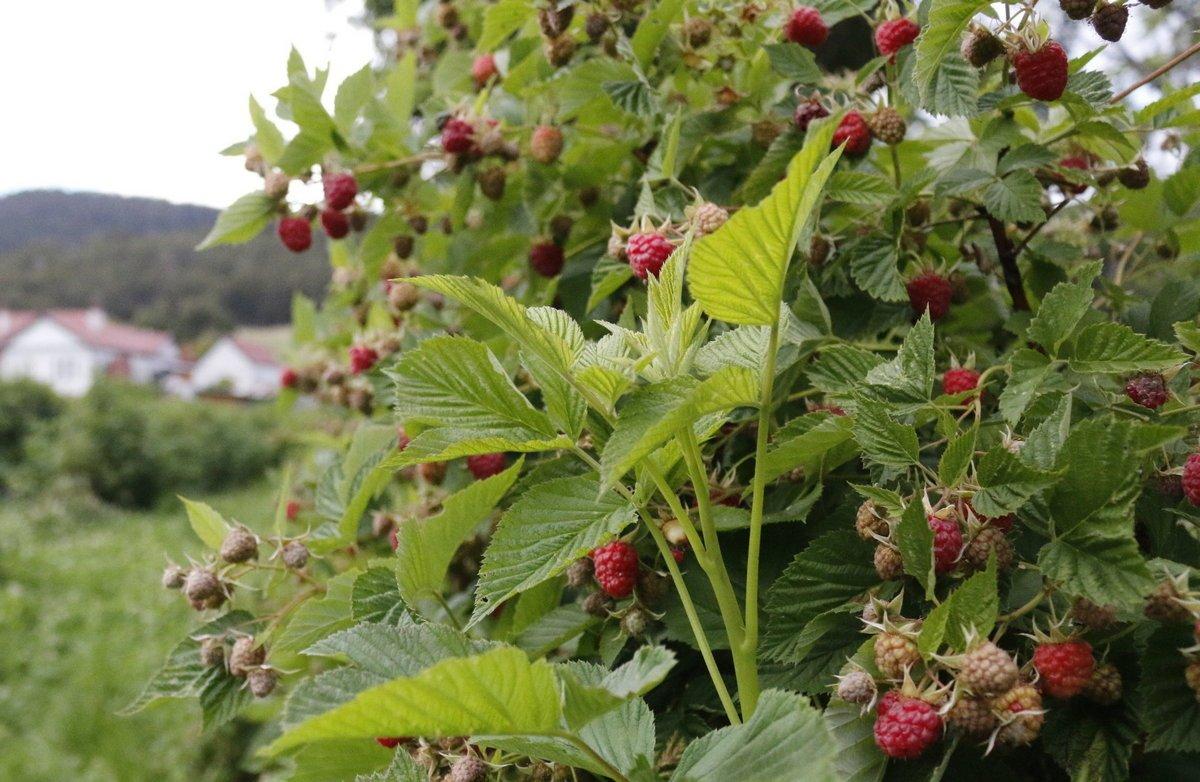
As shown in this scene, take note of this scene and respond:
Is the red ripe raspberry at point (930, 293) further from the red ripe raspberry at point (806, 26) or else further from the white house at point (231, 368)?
the white house at point (231, 368)

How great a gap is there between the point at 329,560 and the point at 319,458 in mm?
553

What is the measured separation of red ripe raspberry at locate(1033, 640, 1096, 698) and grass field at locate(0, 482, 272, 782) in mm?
1021

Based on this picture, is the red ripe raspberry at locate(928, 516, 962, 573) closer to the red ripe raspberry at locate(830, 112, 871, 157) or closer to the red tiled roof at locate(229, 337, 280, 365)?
the red ripe raspberry at locate(830, 112, 871, 157)

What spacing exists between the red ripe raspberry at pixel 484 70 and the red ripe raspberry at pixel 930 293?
0.77 m

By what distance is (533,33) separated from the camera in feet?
4.06

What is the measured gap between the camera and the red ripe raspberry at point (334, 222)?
46.8 inches

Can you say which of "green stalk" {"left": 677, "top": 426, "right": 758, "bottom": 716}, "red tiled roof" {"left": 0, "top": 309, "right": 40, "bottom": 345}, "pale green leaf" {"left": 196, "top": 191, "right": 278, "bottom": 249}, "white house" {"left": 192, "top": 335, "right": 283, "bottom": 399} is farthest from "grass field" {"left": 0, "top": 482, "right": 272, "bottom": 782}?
"red tiled roof" {"left": 0, "top": 309, "right": 40, "bottom": 345}

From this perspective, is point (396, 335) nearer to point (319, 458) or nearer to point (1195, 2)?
point (319, 458)

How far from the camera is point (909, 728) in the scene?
498 mm

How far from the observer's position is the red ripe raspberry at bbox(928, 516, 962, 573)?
0.55 metres

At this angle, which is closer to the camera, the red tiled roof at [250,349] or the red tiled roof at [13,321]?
the red tiled roof at [13,321]

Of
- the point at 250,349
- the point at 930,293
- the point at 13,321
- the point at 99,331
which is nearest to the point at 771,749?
the point at 930,293

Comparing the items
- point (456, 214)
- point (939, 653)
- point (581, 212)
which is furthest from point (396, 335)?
point (939, 653)

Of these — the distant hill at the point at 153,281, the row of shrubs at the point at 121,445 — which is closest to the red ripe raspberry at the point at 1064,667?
the distant hill at the point at 153,281
